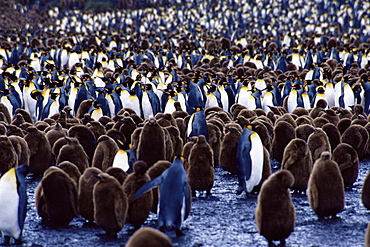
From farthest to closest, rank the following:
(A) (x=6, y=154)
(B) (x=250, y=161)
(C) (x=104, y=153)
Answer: (C) (x=104, y=153)
(A) (x=6, y=154)
(B) (x=250, y=161)

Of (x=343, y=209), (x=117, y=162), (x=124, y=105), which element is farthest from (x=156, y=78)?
(x=343, y=209)

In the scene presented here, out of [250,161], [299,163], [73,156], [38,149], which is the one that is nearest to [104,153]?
[73,156]

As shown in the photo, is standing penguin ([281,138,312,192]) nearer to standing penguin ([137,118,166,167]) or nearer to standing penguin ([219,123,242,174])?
standing penguin ([219,123,242,174])

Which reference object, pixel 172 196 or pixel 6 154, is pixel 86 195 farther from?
pixel 6 154

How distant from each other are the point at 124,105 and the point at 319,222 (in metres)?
7.27

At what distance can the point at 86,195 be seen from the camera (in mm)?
5137

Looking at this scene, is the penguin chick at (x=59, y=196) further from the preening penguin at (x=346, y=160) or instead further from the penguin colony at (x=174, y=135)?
the preening penguin at (x=346, y=160)

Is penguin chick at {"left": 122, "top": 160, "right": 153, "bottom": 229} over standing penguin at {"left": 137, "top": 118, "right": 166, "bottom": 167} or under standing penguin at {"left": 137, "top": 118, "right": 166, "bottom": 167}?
under

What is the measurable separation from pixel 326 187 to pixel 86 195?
2.43m

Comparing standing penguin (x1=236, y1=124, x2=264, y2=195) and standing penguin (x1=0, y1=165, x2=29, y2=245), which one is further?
standing penguin (x1=236, y1=124, x2=264, y2=195)

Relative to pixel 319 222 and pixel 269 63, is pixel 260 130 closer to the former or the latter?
pixel 319 222

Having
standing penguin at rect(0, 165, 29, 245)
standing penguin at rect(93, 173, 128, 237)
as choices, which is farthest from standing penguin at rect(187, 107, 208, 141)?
standing penguin at rect(0, 165, 29, 245)

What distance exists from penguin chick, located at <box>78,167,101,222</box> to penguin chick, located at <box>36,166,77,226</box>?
7 centimetres

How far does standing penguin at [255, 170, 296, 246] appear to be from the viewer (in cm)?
445
